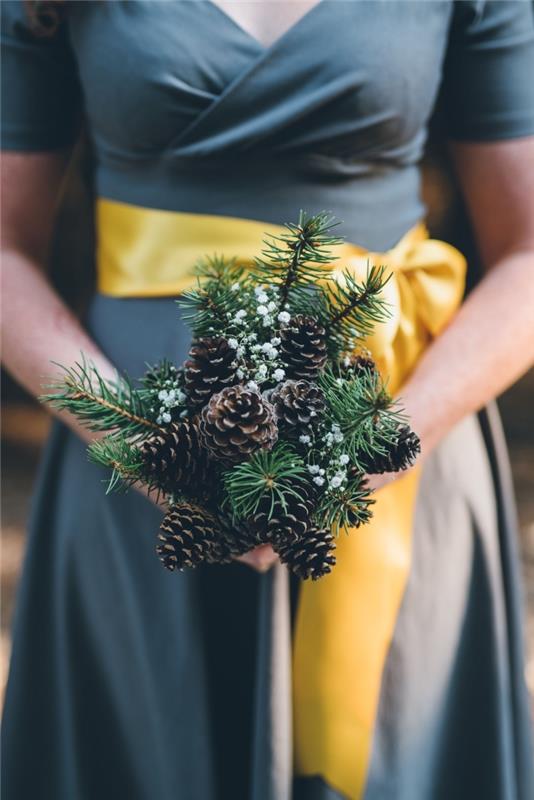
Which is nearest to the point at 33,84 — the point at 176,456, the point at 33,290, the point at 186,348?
the point at 33,290

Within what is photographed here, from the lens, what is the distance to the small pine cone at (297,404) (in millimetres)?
668

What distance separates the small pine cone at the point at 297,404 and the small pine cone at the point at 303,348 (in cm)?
2

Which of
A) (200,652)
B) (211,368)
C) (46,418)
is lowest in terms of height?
(200,652)

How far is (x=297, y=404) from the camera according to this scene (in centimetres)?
67

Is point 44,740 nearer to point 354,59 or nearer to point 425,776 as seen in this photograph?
point 425,776

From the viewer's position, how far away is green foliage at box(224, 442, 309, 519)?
0.63m

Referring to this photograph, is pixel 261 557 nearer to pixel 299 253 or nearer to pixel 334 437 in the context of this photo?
pixel 334 437

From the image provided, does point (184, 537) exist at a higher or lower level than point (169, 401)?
lower

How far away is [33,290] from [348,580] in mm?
520

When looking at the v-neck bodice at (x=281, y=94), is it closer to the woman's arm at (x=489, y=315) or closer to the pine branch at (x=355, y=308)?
the woman's arm at (x=489, y=315)

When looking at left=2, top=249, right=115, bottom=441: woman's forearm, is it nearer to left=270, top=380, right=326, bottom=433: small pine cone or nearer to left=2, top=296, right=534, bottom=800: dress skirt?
left=2, top=296, right=534, bottom=800: dress skirt

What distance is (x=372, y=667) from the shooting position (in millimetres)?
964

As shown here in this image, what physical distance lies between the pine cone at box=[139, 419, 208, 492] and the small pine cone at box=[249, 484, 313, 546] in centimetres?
7

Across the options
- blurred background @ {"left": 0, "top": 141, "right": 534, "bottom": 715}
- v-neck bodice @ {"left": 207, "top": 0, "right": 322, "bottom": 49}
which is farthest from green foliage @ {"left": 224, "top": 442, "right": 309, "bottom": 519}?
blurred background @ {"left": 0, "top": 141, "right": 534, "bottom": 715}
